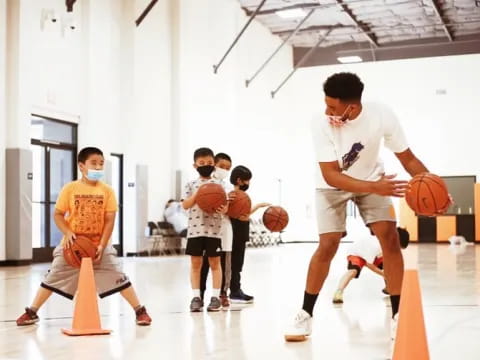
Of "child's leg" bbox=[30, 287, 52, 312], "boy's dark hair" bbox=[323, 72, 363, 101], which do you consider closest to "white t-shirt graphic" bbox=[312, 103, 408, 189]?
"boy's dark hair" bbox=[323, 72, 363, 101]

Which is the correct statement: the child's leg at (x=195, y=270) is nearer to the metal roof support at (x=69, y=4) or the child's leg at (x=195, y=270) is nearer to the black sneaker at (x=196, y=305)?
the black sneaker at (x=196, y=305)

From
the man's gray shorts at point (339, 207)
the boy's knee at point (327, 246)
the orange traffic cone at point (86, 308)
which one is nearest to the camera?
the man's gray shorts at point (339, 207)

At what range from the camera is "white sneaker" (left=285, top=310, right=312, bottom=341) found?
4.88 meters

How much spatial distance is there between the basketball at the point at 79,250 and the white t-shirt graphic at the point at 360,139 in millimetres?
1981

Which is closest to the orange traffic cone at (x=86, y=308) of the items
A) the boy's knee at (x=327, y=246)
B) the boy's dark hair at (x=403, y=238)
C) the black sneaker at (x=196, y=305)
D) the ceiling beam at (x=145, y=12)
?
the black sneaker at (x=196, y=305)

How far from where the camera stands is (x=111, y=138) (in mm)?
18078

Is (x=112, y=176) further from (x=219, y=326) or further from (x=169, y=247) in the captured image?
(x=219, y=326)

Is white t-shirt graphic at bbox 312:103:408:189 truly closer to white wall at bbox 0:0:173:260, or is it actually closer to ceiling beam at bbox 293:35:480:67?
white wall at bbox 0:0:173:260

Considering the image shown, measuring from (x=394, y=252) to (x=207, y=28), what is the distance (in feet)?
60.8

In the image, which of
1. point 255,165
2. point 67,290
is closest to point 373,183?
point 67,290

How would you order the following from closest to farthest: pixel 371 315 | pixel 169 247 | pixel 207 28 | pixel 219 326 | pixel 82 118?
pixel 219 326 < pixel 371 315 < pixel 82 118 < pixel 169 247 < pixel 207 28

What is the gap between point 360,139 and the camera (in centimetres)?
460

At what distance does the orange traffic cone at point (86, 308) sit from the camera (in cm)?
537

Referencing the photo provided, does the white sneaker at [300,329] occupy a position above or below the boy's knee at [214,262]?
below
